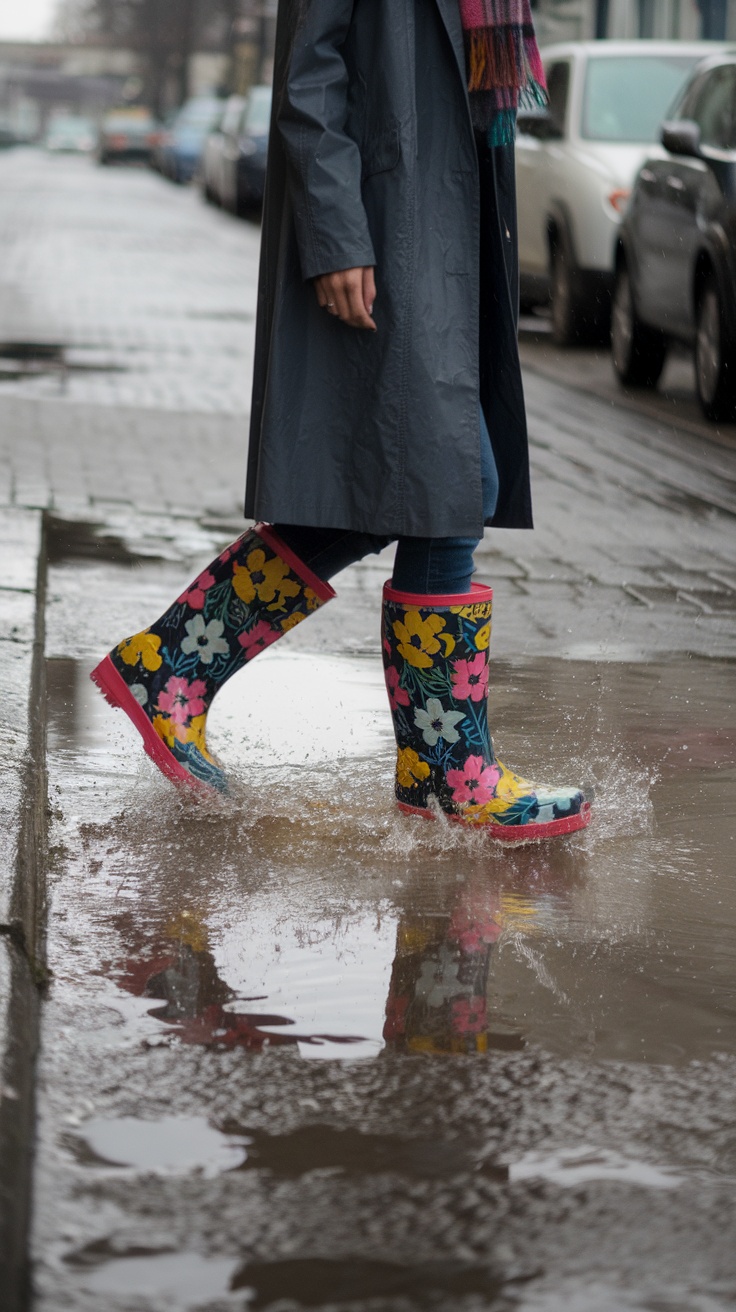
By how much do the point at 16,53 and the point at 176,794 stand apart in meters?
157

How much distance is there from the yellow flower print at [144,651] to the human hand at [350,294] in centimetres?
73

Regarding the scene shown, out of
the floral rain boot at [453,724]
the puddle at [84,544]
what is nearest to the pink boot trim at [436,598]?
the floral rain boot at [453,724]

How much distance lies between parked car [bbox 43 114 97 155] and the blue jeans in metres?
106

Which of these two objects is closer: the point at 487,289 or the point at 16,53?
the point at 487,289

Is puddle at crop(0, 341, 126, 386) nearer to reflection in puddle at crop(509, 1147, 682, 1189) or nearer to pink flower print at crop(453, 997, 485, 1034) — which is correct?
pink flower print at crop(453, 997, 485, 1034)

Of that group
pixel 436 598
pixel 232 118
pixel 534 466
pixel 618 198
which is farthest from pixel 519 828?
pixel 232 118

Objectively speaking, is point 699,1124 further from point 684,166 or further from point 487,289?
point 684,166

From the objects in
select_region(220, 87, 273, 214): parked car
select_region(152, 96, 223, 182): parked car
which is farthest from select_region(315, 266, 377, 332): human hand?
select_region(152, 96, 223, 182): parked car

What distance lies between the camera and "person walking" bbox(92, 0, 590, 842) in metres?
3.06

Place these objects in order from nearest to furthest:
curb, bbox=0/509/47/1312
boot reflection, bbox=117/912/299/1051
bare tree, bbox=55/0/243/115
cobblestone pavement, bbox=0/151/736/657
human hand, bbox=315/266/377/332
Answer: curb, bbox=0/509/47/1312 → boot reflection, bbox=117/912/299/1051 → human hand, bbox=315/266/377/332 → cobblestone pavement, bbox=0/151/736/657 → bare tree, bbox=55/0/243/115

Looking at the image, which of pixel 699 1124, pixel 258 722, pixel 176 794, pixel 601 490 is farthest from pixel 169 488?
pixel 699 1124

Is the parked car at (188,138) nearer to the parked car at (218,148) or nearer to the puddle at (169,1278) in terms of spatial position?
the parked car at (218,148)

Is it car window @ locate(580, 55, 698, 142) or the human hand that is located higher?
car window @ locate(580, 55, 698, 142)

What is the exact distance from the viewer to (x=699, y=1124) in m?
2.28
